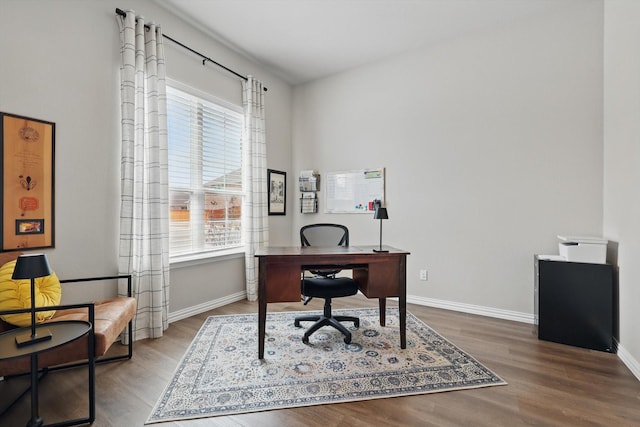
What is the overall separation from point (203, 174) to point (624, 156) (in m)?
3.70

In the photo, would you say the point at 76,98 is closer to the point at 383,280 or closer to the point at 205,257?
the point at 205,257

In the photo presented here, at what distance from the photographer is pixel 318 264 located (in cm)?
225

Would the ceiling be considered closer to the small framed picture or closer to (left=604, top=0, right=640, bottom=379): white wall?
(left=604, top=0, right=640, bottom=379): white wall

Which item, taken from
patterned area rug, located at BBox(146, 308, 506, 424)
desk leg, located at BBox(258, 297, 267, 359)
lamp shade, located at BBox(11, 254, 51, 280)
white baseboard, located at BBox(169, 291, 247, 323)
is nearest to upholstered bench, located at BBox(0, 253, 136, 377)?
lamp shade, located at BBox(11, 254, 51, 280)

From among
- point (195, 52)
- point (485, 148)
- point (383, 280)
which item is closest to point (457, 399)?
point (383, 280)

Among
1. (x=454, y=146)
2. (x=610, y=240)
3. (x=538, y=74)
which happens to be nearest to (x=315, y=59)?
(x=454, y=146)

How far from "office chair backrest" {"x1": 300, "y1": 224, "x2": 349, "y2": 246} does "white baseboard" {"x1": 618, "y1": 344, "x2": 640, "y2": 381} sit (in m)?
2.19

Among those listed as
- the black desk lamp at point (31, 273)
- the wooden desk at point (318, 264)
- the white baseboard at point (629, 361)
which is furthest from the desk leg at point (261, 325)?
the white baseboard at point (629, 361)

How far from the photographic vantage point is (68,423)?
57.4 inches

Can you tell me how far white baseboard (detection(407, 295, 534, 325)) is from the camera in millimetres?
2910

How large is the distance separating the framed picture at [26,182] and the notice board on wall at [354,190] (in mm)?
2899

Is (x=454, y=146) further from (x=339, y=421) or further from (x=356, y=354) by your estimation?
(x=339, y=421)

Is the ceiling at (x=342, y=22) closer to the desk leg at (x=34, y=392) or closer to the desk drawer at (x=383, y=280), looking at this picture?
the desk drawer at (x=383, y=280)

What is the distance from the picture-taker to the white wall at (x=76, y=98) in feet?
6.42
